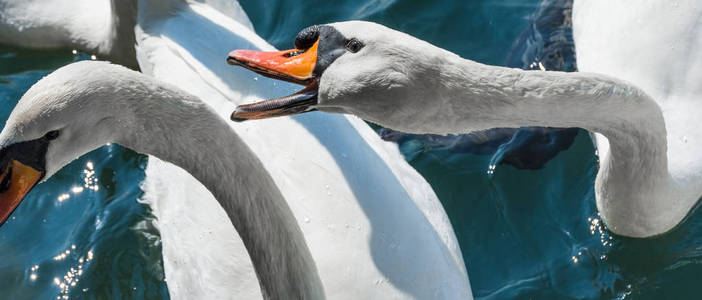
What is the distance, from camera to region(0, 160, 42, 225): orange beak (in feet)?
12.2

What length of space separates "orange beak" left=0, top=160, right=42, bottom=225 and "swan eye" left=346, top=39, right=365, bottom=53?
1.41 m

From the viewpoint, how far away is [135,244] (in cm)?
601

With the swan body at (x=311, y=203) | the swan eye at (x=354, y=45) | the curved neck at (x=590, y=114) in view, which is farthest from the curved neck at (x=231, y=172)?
the curved neck at (x=590, y=114)

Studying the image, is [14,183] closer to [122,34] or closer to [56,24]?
[122,34]

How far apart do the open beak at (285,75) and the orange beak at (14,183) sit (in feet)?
2.93

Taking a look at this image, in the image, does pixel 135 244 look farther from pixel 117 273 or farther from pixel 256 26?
pixel 256 26

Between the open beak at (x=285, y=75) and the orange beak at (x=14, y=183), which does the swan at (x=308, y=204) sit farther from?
the orange beak at (x=14, y=183)

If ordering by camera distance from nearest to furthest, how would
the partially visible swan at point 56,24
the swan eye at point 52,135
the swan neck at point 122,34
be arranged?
1. the swan eye at point 52,135
2. the swan neck at point 122,34
3. the partially visible swan at point 56,24

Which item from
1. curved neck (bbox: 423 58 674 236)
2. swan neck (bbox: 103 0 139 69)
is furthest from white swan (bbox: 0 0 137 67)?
curved neck (bbox: 423 58 674 236)

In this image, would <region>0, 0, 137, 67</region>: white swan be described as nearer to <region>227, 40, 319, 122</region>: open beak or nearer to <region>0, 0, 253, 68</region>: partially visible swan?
<region>0, 0, 253, 68</region>: partially visible swan

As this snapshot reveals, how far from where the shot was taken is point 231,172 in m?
3.87

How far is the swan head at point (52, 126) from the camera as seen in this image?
355 centimetres

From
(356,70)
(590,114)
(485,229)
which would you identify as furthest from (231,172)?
(485,229)

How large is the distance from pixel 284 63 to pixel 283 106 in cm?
19
